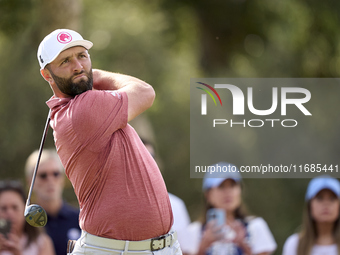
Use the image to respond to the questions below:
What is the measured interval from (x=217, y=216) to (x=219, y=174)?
390mm

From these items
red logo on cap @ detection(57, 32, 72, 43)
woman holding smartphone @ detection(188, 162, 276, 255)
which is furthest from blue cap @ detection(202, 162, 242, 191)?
red logo on cap @ detection(57, 32, 72, 43)

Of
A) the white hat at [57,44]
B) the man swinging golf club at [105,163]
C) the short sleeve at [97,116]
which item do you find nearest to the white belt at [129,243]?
the man swinging golf club at [105,163]

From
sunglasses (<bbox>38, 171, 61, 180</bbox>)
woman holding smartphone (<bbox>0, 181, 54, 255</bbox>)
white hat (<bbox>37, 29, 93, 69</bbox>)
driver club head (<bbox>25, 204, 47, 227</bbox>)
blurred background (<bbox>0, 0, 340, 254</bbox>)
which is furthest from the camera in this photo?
blurred background (<bbox>0, 0, 340, 254</bbox>)

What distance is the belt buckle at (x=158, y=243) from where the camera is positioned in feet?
7.13

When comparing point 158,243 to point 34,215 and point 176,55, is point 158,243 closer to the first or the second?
point 34,215

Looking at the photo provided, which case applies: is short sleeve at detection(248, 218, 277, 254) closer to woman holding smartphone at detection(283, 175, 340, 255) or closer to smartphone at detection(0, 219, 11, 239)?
woman holding smartphone at detection(283, 175, 340, 255)

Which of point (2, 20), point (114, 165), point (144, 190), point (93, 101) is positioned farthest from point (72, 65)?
point (2, 20)

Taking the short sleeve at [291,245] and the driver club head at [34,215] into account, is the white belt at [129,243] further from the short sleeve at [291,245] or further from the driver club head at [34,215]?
the short sleeve at [291,245]

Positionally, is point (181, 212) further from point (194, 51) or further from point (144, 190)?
point (194, 51)

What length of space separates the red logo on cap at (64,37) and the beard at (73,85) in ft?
0.49

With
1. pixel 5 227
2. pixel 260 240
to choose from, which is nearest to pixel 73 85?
pixel 5 227

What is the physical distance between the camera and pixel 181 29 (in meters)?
6.52

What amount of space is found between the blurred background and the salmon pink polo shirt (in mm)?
2154

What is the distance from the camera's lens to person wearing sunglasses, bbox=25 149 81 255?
3.81 meters
